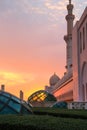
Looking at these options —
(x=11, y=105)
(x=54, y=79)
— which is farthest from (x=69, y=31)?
(x=11, y=105)

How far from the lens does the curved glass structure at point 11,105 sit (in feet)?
50.7

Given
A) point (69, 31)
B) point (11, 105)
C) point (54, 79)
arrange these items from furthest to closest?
point (54, 79) < point (69, 31) < point (11, 105)

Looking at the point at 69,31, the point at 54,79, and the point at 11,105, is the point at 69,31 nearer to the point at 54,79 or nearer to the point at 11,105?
the point at 54,79

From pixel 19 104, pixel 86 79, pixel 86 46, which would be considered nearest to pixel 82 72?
pixel 86 79

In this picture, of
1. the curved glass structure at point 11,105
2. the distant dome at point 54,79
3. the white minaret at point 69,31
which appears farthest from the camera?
the distant dome at point 54,79

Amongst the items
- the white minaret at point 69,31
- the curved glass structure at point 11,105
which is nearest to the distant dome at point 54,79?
the white minaret at point 69,31

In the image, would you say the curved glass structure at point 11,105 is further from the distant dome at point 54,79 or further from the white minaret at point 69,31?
the distant dome at point 54,79

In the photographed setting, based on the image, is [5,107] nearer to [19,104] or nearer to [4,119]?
[19,104]

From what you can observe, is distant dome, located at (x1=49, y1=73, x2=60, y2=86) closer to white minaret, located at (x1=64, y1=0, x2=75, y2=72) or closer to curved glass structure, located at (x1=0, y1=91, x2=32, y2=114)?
white minaret, located at (x1=64, y1=0, x2=75, y2=72)

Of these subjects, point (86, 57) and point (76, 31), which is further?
point (76, 31)

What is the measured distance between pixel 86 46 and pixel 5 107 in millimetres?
28199

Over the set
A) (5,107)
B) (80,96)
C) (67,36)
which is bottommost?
(5,107)

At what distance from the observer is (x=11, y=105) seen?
1560 centimetres

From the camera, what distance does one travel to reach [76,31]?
4950 centimetres
